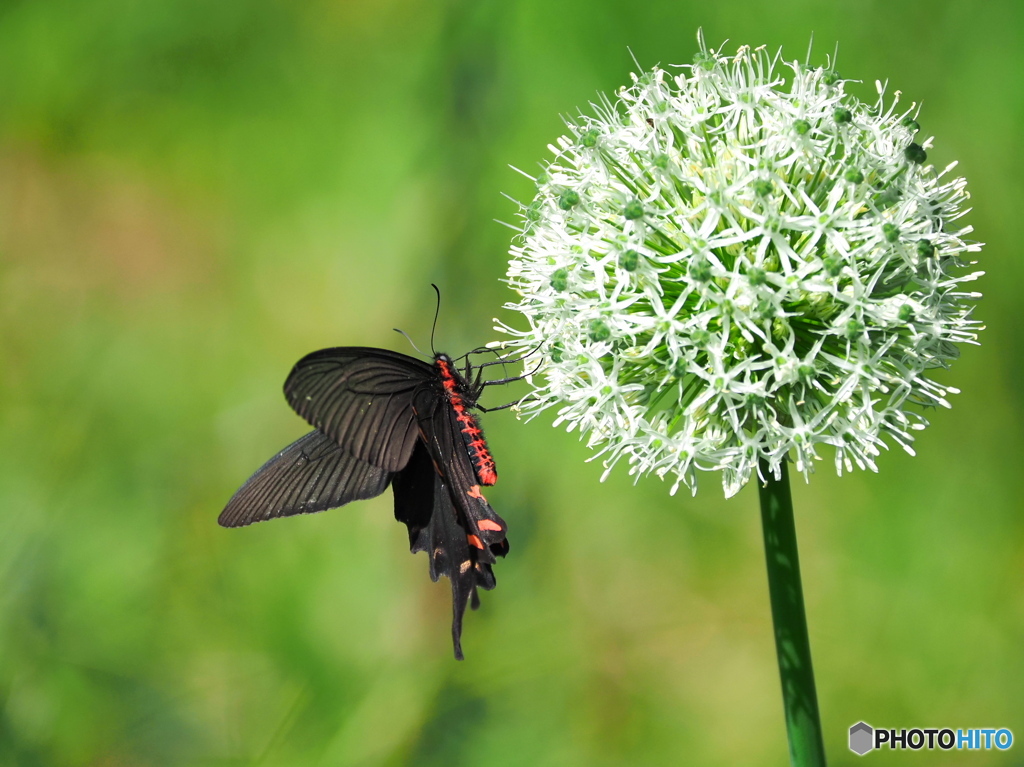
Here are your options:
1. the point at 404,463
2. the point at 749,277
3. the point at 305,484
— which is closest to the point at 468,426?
the point at 404,463

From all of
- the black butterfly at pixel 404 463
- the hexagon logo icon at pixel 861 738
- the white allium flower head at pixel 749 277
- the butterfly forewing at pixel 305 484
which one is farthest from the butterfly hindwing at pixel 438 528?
the hexagon logo icon at pixel 861 738

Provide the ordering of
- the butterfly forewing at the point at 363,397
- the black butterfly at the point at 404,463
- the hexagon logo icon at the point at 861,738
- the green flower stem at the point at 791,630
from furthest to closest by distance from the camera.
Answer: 1. the hexagon logo icon at the point at 861,738
2. the black butterfly at the point at 404,463
3. the butterfly forewing at the point at 363,397
4. the green flower stem at the point at 791,630

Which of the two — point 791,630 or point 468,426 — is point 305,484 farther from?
point 791,630

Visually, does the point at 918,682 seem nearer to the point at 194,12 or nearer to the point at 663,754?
the point at 663,754

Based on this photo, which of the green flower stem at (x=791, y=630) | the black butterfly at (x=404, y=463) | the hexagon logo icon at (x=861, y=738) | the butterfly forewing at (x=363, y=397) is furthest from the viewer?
the hexagon logo icon at (x=861, y=738)

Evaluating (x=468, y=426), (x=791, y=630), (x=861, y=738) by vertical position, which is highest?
(x=468, y=426)

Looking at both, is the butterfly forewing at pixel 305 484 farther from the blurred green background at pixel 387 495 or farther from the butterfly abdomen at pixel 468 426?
the blurred green background at pixel 387 495
